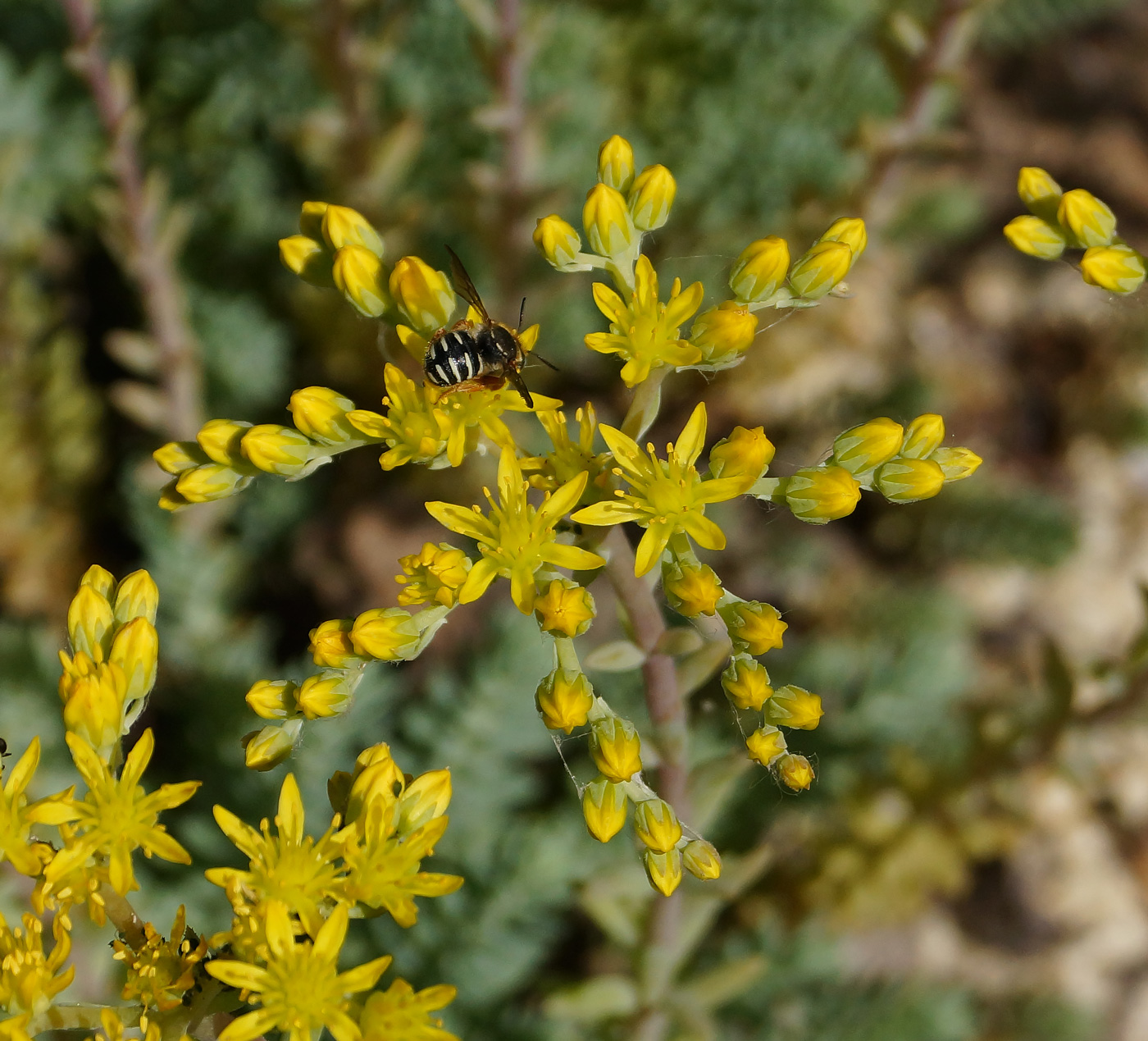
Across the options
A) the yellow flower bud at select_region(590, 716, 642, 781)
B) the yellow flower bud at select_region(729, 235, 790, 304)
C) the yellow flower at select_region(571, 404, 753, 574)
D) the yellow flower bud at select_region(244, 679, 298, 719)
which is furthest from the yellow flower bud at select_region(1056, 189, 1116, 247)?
the yellow flower bud at select_region(244, 679, 298, 719)

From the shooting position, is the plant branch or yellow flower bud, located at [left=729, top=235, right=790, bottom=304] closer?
yellow flower bud, located at [left=729, top=235, right=790, bottom=304]

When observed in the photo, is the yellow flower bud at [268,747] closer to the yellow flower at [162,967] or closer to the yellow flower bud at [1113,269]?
the yellow flower at [162,967]

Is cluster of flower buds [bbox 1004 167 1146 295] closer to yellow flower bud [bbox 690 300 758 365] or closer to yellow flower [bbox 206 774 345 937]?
yellow flower bud [bbox 690 300 758 365]

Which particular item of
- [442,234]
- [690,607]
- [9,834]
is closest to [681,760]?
[690,607]

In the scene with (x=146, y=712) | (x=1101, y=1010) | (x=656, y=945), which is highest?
(x=656, y=945)

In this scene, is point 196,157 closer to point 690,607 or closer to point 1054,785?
point 690,607

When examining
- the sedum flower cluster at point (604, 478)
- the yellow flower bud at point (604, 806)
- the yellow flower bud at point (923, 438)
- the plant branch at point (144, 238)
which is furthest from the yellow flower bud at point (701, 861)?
the plant branch at point (144, 238)
